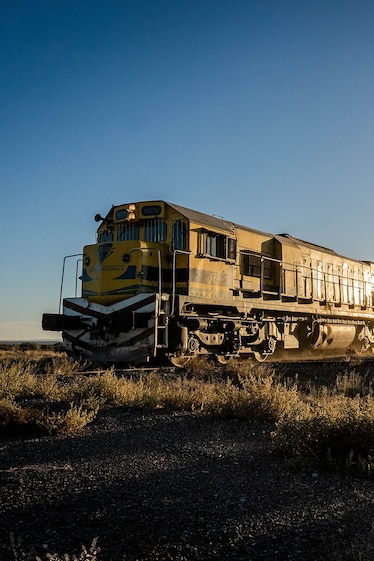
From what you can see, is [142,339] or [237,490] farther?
[142,339]

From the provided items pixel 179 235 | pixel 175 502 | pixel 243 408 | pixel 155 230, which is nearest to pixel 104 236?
pixel 155 230

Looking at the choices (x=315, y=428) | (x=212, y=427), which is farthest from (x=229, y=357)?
(x=315, y=428)

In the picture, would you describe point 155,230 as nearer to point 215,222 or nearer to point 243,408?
point 215,222

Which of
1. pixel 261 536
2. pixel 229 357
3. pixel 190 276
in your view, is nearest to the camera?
pixel 261 536

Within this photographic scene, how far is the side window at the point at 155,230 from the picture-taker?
1262cm

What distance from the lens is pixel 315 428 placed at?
15.9ft

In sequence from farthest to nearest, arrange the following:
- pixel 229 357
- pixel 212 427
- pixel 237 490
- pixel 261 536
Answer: pixel 229 357
pixel 212 427
pixel 237 490
pixel 261 536

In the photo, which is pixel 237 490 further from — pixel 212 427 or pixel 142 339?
pixel 142 339

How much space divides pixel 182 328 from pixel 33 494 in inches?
327

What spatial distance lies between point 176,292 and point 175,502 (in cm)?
892

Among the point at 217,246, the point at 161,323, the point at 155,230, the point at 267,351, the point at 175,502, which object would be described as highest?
the point at 155,230

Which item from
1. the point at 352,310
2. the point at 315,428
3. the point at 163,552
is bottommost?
the point at 163,552

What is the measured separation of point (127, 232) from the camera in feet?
43.3

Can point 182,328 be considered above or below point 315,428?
above
